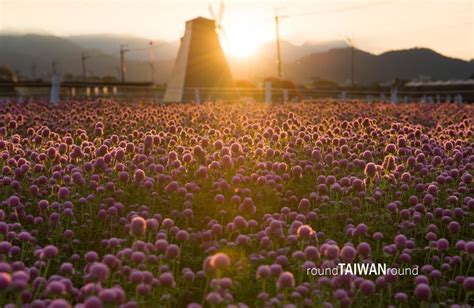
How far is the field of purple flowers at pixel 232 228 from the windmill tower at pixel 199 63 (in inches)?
1274

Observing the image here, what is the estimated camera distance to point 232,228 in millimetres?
5398

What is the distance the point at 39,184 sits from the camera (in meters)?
6.97

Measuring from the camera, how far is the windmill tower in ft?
139

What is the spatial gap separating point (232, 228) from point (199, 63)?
38.6 meters

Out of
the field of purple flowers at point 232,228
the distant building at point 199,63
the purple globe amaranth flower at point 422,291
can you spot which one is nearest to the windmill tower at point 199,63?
the distant building at point 199,63

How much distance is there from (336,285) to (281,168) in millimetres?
3909

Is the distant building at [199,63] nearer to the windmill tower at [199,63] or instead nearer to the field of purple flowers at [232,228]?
the windmill tower at [199,63]

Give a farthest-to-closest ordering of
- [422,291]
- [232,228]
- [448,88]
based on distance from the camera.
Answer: [448,88] < [232,228] < [422,291]

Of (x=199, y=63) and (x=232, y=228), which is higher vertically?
(x=199, y=63)

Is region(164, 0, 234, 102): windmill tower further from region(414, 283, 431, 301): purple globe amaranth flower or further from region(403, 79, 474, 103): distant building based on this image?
region(414, 283, 431, 301): purple globe amaranth flower

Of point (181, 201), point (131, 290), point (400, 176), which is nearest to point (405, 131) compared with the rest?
point (400, 176)

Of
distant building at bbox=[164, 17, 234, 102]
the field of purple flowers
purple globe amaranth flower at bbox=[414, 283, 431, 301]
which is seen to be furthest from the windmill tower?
purple globe amaranth flower at bbox=[414, 283, 431, 301]

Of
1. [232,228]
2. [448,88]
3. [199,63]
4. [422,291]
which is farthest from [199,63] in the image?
[422,291]

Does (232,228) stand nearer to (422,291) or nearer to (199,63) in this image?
(422,291)
